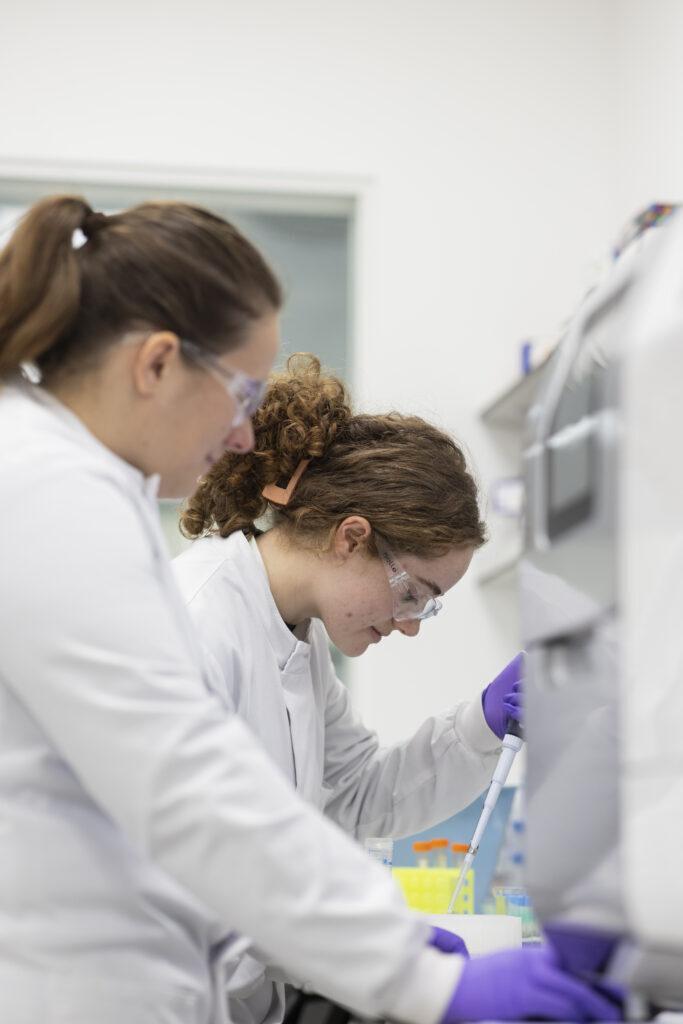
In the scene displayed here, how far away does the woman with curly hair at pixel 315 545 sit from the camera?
1719 mm

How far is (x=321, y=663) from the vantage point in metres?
1.97

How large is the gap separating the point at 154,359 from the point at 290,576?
715mm

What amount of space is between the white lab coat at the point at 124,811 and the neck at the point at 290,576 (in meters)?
0.69

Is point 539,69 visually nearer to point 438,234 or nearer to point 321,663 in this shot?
point 438,234

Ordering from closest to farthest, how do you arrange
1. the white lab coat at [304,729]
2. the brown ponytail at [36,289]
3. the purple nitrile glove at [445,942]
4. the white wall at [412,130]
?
the brown ponytail at [36,289]
the purple nitrile glove at [445,942]
the white lab coat at [304,729]
the white wall at [412,130]

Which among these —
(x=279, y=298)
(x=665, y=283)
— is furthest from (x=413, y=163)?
(x=665, y=283)

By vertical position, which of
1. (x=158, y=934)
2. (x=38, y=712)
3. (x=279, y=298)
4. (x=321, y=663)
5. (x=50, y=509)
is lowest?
(x=321, y=663)

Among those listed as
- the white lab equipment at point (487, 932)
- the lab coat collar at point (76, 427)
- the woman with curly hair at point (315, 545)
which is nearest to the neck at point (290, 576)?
the woman with curly hair at point (315, 545)

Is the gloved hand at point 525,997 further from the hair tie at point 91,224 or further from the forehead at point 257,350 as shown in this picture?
the hair tie at point 91,224

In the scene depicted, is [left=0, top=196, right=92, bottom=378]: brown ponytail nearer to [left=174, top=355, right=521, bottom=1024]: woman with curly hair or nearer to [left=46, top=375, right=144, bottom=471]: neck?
[left=46, top=375, right=144, bottom=471]: neck

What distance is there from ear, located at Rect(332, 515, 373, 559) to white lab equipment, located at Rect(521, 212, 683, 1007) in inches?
28.1

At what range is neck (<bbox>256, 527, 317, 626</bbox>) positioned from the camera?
1813 mm

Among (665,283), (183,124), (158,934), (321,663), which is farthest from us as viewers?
(183,124)

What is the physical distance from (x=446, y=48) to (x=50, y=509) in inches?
115
